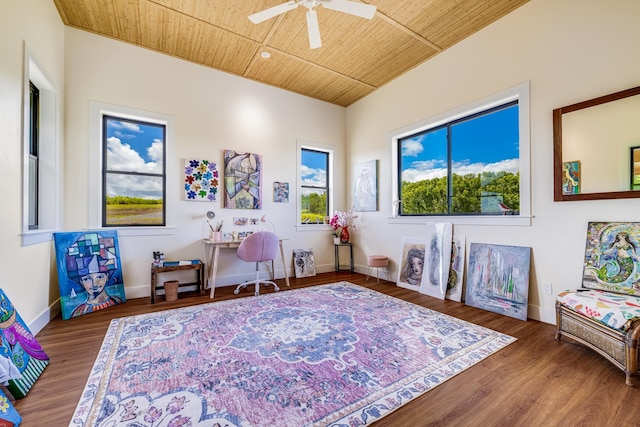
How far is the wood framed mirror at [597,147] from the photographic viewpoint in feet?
7.30

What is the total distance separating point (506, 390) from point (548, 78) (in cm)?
293

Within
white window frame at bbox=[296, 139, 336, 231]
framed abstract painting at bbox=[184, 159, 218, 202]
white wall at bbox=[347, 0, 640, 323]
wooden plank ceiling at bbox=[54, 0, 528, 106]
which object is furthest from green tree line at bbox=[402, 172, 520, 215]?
framed abstract painting at bbox=[184, 159, 218, 202]

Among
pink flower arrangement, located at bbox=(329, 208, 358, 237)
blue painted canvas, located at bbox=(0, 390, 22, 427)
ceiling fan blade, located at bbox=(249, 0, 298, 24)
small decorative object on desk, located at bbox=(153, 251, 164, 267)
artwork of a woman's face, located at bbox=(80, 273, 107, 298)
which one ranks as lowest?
blue painted canvas, located at bbox=(0, 390, 22, 427)

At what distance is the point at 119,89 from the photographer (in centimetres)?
351

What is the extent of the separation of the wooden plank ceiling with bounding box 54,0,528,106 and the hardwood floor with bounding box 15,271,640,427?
338 cm

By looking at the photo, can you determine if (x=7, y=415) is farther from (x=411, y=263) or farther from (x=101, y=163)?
(x=411, y=263)

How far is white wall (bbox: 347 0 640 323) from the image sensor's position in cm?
234

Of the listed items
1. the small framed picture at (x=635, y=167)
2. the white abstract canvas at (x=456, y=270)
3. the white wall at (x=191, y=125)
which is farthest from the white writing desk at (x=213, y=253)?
the small framed picture at (x=635, y=167)

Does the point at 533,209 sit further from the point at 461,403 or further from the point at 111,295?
the point at 111,295

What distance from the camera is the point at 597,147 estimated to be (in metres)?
2.40

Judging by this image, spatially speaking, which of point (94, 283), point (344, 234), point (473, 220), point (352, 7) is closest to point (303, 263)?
point (344, 234)

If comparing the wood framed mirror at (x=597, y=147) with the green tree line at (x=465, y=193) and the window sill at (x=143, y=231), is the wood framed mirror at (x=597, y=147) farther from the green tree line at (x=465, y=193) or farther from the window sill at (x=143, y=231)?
the window sill at (x=143, y=231)

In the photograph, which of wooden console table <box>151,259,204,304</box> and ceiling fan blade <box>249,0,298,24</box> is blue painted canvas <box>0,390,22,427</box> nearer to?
wooden console table <box>151,259,204,304</box>

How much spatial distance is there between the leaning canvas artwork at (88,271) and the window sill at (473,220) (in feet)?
12.9
